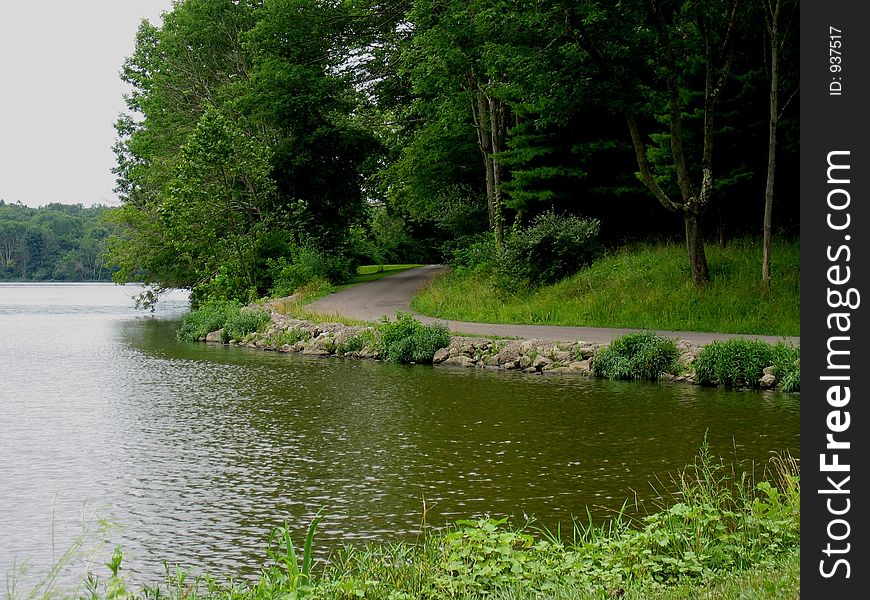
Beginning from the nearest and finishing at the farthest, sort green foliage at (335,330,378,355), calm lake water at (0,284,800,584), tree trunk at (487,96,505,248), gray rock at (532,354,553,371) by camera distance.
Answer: calm lake water at (0,284,800,584) < gray rock at (532,354,553,371) < green foliage at (335,330,378,355) < tree trunk at (487,96,505,248)

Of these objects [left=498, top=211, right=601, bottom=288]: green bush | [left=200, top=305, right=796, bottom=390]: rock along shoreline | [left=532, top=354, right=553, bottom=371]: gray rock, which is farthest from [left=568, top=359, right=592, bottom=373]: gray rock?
[left=498, top=211, right=601, bottom=288]: green bush

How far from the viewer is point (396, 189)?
42281 millimetres

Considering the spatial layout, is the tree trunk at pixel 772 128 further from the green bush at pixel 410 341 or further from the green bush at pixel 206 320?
the green bush at pixel 206 320

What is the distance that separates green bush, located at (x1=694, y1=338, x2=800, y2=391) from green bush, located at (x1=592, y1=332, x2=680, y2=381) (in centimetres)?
67

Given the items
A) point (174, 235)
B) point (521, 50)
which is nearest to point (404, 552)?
point (521, 50)

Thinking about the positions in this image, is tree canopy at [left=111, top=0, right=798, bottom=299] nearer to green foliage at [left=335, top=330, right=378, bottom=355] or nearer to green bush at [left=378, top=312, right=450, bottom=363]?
green bush at [left=378, top=312, right=450, bottom=363]

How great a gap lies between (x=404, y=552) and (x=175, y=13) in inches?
1780

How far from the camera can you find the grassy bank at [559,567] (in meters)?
5.79

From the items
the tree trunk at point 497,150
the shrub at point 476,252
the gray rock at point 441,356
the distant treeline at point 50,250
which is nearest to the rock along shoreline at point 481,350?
the gray rock at point 441,356

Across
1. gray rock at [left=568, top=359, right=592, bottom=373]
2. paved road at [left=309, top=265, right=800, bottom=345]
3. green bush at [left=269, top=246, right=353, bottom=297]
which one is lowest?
gray rock at [left=568, top=359, right=592, bottom=373]

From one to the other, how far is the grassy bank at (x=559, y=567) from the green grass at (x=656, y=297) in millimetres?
14062

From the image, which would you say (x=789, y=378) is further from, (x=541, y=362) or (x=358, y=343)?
(x=358, y=343)

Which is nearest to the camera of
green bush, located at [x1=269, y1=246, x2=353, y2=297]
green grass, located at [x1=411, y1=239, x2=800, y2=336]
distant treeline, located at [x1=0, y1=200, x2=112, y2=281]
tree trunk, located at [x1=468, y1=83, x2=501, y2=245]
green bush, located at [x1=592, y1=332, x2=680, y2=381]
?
green bush, located at [x1=592, y1=332, x2=680, y2=381]

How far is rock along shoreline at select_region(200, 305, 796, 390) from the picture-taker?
18797 mm
